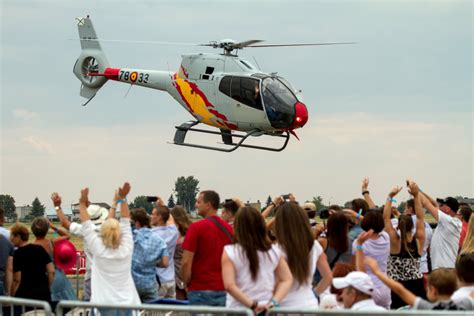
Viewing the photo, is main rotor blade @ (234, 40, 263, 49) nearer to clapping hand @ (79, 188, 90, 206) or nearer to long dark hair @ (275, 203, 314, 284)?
clapping hand @ (79, 188, 90, 206)

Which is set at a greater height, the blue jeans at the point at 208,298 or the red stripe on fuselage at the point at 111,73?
the red stripe on fuselage at the point at 111,73

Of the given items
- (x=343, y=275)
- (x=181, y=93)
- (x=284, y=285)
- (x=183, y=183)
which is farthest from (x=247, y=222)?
(x=183, y=183)

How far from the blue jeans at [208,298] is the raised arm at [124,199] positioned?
45.9 inches

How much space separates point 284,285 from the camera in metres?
8.77

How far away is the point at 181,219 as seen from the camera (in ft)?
40.5

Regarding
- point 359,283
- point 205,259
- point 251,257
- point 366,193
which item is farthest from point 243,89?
point 359,283

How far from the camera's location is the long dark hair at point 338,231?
1138 centimetres

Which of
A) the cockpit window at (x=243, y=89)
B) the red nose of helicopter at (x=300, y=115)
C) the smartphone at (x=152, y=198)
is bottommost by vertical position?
→ the smartphone at (x=152, y=198)

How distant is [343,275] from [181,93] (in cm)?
2408

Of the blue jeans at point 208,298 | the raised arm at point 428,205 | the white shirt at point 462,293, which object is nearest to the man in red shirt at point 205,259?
the blue jeans at point 208,298

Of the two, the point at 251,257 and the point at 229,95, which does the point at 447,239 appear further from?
the point at 229,95

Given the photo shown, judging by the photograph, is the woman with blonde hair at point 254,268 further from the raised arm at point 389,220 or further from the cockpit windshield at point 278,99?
the cockpit windshield at point 278,99

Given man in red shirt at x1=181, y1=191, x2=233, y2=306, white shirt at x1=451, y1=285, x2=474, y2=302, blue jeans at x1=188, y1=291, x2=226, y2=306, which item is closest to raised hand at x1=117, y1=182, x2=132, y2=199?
man in red shirt at x1=181, y1=191, x2=233, y2=306

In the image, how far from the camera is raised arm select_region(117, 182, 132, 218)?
401 inches
